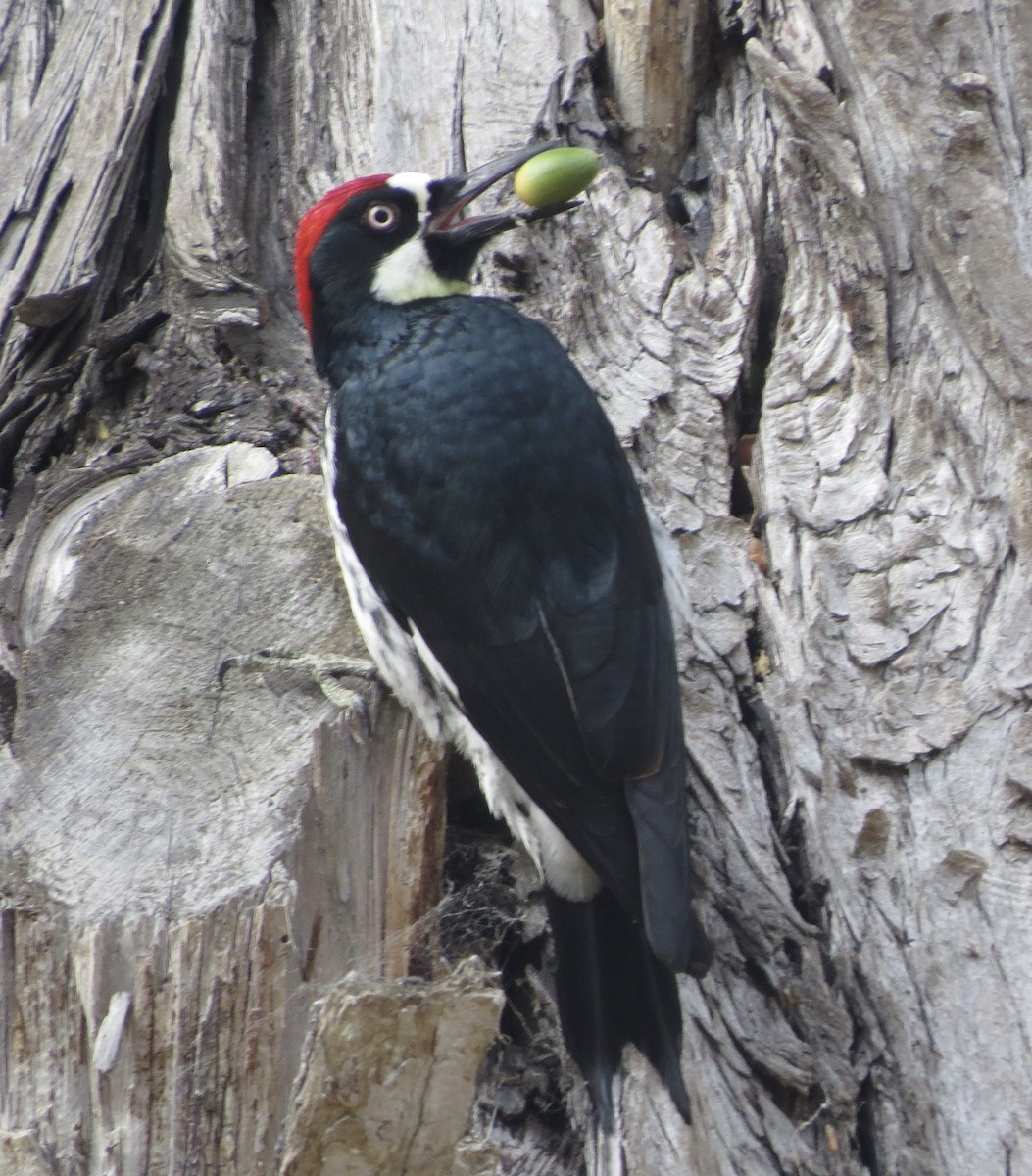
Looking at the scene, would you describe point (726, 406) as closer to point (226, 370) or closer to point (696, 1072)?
point (226, 370)

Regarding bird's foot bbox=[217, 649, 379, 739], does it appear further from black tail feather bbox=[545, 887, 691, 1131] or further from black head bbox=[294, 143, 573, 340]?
black head bbox=[294, 143, 573, 340]

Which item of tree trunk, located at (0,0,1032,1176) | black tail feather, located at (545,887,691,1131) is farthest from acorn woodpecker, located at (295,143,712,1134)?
tree trunk, located at (0,0,1032,1176)

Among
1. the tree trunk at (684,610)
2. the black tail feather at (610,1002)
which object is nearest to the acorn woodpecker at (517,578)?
the black tail feather at (610,1002)

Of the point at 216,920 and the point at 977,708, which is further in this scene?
the point at 977,708

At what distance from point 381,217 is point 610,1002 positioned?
1.91m

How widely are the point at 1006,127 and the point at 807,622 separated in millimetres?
1216

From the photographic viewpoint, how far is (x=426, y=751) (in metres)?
2.70

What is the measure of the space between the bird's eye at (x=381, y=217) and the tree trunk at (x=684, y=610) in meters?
0.29

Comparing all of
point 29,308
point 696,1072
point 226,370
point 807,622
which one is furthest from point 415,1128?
point 29,308

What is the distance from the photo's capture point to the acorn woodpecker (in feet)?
8.23

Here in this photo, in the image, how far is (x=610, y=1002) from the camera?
246 centimetres

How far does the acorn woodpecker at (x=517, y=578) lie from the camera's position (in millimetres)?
2508

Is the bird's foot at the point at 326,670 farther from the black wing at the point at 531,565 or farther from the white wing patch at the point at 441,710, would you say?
the black wing at the point at 531,565

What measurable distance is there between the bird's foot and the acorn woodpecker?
0.22 feet
